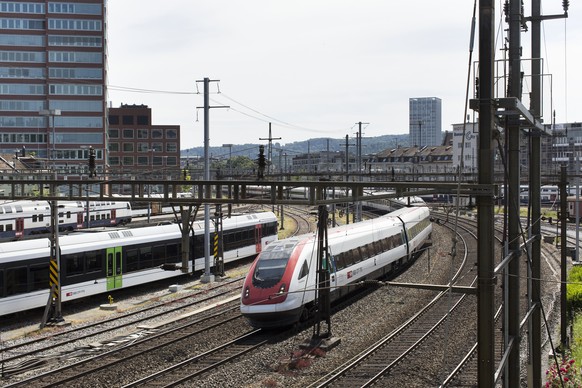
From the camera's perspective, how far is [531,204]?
13133 millimetres

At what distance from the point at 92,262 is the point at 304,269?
853 centimetres

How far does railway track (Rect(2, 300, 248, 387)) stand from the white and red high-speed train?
4.95ft

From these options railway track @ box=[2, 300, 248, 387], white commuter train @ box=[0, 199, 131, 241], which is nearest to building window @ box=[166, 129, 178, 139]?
white commuter train @ box=[0, 199, 131, 241]

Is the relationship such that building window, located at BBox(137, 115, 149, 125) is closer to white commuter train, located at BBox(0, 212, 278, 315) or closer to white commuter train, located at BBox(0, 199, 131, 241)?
white commuter train, located at BBox(0, 199, 131, 241)

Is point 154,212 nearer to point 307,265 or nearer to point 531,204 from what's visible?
point 307,265

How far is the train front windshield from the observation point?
1947cm

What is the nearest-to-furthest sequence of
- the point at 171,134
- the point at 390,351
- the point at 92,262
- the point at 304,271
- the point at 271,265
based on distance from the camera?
the point at 390,351, the point at 271,265, the point at 304,271, the point at 92,262, the point at 171,134

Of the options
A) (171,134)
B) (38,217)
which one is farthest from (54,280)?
(171,134)

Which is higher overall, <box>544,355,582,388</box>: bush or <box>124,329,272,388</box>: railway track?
<box>544,355,582,388</box>: bush

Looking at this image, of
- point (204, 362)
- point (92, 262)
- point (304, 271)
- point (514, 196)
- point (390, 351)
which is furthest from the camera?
point (92, 262)

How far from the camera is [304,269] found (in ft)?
65.8

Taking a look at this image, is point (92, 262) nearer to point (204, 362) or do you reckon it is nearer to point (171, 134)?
point (204, 362)

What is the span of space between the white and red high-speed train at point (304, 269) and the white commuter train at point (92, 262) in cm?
696

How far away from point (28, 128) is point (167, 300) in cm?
7236
